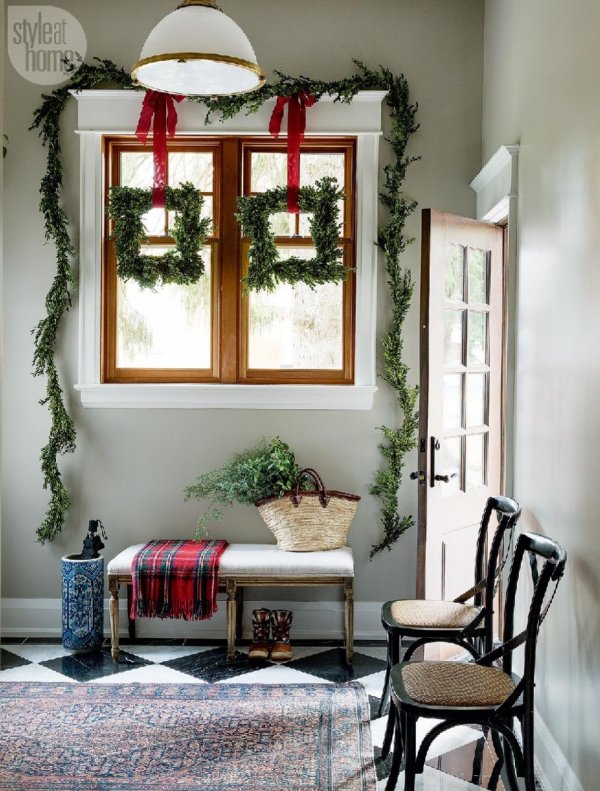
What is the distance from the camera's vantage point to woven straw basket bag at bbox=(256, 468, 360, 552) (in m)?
4.72

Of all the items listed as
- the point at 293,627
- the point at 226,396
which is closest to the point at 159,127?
the point at 226,396

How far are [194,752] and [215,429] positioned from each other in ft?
6.40

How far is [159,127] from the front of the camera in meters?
4.89

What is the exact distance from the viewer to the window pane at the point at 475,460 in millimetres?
4332

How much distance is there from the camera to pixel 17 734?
370 centimetres

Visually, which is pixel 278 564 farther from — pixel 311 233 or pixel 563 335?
pixel 563 335

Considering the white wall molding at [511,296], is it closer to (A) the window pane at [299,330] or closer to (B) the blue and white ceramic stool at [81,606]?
(A) the window pane at [299,330]

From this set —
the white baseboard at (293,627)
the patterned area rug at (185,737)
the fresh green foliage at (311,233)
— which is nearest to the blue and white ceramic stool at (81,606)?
the white baseboard at (293,627)

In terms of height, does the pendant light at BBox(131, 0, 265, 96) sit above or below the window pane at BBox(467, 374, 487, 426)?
above

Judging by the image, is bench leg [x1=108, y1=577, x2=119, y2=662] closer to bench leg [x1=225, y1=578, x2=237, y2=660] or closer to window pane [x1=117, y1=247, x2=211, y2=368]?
bench leg [x1=225, y1=578, x2=237, y2=660]

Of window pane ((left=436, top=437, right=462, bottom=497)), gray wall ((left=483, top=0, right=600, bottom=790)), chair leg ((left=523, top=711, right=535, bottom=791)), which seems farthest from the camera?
window pane ((left=436, top=437, right=462, bottom=497))

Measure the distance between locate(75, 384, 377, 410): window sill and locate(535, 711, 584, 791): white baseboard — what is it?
80.5 inches

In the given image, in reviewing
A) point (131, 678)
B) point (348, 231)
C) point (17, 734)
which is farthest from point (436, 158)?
point (17, 734)

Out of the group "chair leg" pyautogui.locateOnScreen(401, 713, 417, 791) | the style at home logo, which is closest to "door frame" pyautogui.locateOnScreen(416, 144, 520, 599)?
"chair leg" pyautogui.locateOnScreen(401, 713, 417, 791)
